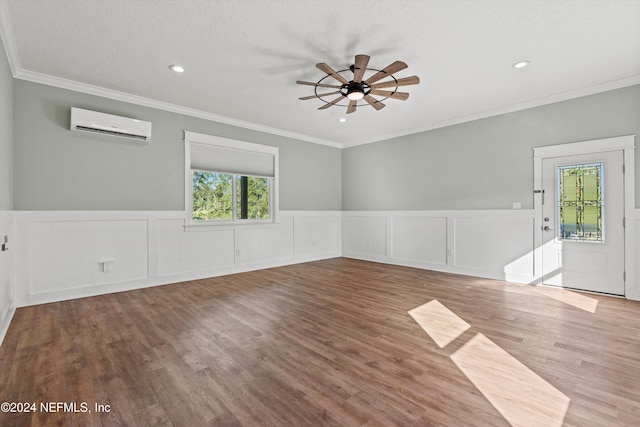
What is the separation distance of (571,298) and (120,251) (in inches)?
239

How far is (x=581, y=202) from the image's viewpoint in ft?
13.5

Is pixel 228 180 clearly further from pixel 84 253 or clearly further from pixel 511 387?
pixel 511 387

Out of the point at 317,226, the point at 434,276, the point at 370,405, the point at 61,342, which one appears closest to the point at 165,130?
the point at 61,342

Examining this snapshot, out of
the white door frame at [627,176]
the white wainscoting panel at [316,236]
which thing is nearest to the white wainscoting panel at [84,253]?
the white wainscoting panel at [316,236]

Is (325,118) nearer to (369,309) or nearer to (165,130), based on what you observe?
(165,130)

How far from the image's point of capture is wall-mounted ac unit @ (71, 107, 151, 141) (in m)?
3.76

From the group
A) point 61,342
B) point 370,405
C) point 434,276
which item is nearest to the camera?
point 370,405

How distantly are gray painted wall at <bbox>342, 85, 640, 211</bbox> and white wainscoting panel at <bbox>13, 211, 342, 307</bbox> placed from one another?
2.60 metres

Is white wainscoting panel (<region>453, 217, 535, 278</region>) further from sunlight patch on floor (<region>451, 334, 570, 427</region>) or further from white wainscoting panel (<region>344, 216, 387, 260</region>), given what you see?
sunlight patch on floor (<region>451, 334, 570, 427</region>)

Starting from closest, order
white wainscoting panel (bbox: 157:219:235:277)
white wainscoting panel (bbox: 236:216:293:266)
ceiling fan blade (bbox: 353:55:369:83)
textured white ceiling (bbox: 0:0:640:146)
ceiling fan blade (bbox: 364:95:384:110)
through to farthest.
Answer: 1. textured white ceiling (bbox: 0:0:640:146)
2. ceiling fan blade (bbox: 353:55:369:83)
3. ceiling fan blade (bbox: 364:95:384:110)
4. white wainscoting panel (bbox: 157:219:235:277)
5. white wainscoting panel (bbox: 236:216:293:266)

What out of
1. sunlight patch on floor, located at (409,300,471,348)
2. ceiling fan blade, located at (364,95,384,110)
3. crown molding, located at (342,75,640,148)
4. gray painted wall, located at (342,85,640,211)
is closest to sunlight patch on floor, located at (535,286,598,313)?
gray painted wall, located at (342,85,640,211)

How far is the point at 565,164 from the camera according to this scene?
425cm

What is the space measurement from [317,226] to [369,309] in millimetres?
3647

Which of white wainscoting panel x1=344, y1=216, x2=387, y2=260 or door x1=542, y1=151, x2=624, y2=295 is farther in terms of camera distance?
white wainscoting panel x1=344, y1=216, x2=387, y2=260
